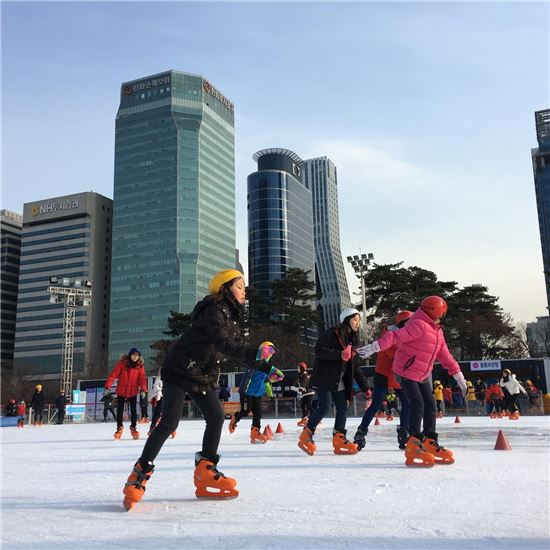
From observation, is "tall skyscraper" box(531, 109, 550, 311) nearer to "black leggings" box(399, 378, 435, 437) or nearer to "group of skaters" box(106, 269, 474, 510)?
"group of skaters" box(106, 269, 474, 510)

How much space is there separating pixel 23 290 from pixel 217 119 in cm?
6383

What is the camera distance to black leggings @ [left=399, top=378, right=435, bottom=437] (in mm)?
5125

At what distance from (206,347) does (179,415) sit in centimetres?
50

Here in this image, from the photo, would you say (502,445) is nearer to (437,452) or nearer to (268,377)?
(437,452)

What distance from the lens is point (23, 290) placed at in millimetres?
131750

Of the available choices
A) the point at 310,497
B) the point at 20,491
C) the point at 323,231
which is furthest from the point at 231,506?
the point at 323,231

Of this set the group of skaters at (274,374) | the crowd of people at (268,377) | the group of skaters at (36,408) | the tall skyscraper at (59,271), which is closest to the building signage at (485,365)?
the group of skaters at (36,408)

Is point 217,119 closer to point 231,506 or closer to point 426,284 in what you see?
point 426,284

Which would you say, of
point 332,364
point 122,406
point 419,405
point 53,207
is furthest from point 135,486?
point 53,207

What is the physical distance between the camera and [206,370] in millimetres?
3598

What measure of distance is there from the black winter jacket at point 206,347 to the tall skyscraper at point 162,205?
11342 cm

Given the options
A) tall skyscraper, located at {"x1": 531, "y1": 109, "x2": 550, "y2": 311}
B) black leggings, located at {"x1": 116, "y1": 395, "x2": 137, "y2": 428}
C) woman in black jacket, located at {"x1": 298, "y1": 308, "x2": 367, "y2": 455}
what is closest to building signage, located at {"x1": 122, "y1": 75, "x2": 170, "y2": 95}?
tall skyscraper, located at {"x1": 531, "y1": 109, "x2": 550, "y2": 311}

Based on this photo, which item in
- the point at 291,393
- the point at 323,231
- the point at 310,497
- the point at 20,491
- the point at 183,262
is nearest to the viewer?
the point at 310,497

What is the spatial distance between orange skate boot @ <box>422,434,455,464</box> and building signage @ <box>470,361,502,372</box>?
2582 cm
